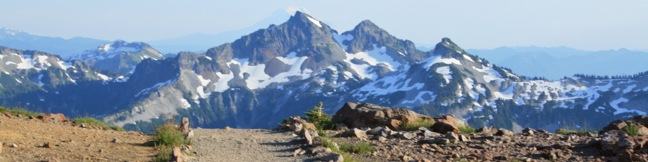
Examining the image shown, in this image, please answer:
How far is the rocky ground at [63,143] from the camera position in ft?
62.8

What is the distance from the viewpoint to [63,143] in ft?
69.6

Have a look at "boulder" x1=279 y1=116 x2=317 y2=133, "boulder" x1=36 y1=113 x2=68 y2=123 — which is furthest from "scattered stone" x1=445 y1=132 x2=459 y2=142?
"boulder" x1=36 y1=113 x2=68 y2=123

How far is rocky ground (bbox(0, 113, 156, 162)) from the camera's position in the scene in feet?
62.8

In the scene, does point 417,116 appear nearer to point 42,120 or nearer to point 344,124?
point 344,124

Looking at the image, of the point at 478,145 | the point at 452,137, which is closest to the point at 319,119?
the point at 452,137

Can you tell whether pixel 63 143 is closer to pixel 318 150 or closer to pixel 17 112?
pixel 318 150

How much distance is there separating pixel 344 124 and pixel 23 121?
14880mm

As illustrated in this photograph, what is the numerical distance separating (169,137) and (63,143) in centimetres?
303

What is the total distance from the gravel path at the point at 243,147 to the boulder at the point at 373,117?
6434 millimetres

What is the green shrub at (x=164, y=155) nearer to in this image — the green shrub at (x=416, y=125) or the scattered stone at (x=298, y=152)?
the scattered stone at (x=298, y=152)

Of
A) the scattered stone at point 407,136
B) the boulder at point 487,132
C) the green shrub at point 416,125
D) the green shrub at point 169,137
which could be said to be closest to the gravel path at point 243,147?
the green shrub at point 169,137

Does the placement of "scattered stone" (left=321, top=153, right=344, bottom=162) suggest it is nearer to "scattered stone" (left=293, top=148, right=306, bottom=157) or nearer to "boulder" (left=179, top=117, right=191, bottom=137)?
"scattered stone" (left=293, top=148, right=306, bottom=157)

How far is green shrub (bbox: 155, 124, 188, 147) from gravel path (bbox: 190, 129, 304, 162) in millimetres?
502

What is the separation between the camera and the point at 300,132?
27.7m
